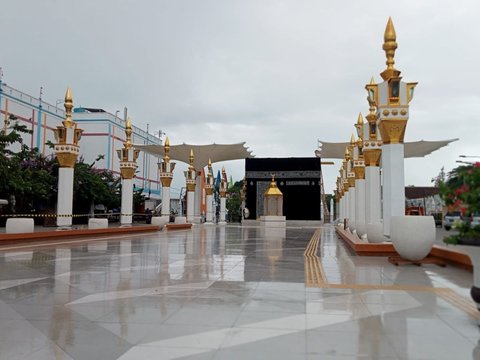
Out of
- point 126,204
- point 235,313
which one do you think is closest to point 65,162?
point 126,204

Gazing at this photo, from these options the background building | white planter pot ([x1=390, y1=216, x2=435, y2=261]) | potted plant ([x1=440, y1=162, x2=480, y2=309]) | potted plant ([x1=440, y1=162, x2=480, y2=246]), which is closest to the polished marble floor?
white planter pot ([x1=390, y1=216, x2=435, y2=261])

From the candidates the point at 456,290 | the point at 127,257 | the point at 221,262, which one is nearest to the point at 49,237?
the point at 127,257

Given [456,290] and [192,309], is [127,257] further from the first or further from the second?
[456,290]

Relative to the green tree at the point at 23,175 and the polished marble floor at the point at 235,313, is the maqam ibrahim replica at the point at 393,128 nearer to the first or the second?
the polished marble floor at the point at 235,313

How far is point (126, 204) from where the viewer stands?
25453mm

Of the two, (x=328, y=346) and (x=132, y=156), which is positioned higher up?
(x=132, y=156)

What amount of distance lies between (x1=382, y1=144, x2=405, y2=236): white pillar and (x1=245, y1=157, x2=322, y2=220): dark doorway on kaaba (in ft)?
140

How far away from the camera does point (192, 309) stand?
531cm

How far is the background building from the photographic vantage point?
39469 mm

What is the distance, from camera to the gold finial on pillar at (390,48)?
11383 mm

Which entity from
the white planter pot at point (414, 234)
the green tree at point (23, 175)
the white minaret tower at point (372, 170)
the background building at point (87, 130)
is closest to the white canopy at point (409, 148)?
the background building at point (87, 130)

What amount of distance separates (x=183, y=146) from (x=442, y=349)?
4644 centimetres

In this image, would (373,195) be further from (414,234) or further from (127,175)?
(127,175)

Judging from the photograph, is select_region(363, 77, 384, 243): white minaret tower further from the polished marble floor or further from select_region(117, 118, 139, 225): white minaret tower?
select_region(117, 118, 139, 225): white minaret tower
